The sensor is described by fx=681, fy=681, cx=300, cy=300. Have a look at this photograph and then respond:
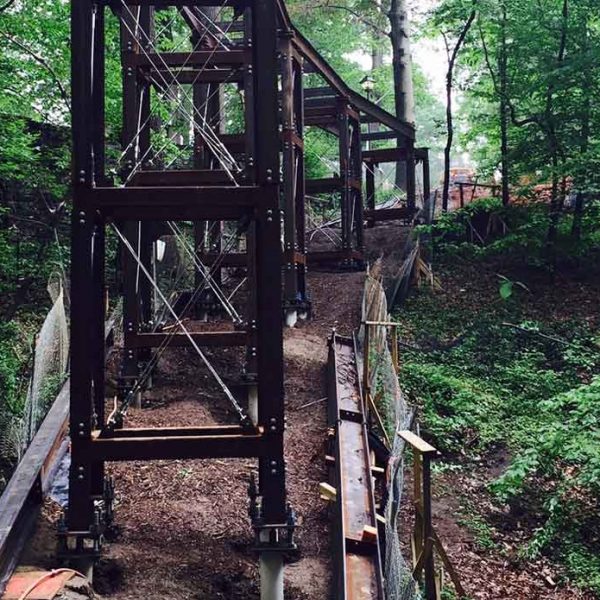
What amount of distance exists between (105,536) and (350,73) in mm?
22758

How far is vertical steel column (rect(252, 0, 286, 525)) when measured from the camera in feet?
14.3

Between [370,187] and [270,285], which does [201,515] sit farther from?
[370,187]

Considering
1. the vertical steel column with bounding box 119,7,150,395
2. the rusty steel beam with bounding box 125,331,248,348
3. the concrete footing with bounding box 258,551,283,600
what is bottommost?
the concrete footing with bounding box 258,551,283,600

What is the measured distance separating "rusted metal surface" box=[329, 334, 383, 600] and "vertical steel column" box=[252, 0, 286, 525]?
0.52 metres

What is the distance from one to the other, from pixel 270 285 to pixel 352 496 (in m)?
1.81

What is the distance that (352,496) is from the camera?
5.10m

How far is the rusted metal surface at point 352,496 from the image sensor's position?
13.5ft

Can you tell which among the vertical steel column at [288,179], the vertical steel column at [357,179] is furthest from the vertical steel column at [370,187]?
the vertical steel column at [288,179]

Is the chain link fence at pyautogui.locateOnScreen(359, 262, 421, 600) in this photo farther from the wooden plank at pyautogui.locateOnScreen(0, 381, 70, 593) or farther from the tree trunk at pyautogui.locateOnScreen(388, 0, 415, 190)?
the tree trunk at pyautogui.locateOnScreen(388, 0, 415, 190)

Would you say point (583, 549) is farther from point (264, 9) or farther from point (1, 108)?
point (1, 108)

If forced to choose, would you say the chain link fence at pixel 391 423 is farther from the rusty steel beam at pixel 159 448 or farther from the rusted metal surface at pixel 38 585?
the rusted metal surface at pixel 38 585

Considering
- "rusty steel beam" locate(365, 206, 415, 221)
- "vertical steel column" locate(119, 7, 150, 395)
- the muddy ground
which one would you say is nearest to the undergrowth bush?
"rusty steel beam" locate(365, 206, 415, 221)

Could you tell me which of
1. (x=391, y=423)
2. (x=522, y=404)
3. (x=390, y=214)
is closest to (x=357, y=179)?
(x=390, y=214)

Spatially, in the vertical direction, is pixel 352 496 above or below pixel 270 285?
below
